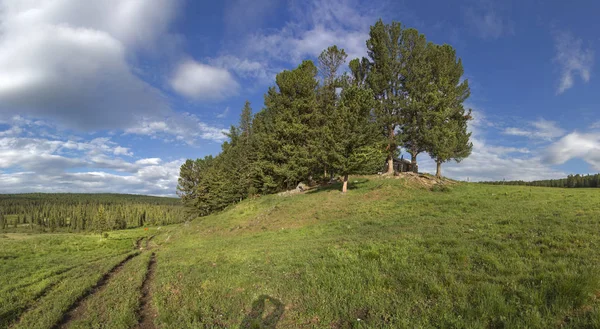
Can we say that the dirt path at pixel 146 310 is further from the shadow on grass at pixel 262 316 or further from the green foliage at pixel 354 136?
the green foliage at pixel 354 136

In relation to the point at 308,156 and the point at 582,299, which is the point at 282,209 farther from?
the point at 582,299

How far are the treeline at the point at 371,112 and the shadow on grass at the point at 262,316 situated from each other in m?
19.9

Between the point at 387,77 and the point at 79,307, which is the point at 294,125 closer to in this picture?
the point at 387,77

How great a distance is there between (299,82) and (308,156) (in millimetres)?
10556

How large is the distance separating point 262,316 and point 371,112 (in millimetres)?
30396

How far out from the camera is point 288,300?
7.82 meters

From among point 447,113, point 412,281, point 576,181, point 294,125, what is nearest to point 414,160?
point 447,113

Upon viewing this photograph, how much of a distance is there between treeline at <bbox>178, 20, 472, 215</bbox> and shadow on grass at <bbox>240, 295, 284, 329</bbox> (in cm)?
1993

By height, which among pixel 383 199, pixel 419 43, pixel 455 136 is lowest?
pixel 383 199

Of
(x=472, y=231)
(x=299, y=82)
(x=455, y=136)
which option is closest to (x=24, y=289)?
(x=472, y=231)

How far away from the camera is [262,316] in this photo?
704 cm

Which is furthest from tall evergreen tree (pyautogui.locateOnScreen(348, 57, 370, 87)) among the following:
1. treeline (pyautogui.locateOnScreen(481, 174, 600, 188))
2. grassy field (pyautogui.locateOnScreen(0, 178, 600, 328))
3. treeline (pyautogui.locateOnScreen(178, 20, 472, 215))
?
treeline (pyautogui.locateOnScreen(481, 174, 600, 188))

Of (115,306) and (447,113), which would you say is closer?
(115,306)

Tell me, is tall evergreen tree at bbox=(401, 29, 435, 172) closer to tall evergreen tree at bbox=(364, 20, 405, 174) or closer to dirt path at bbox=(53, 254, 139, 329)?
tall evergreen tree at bbox=(364, 20, 405, 174)
